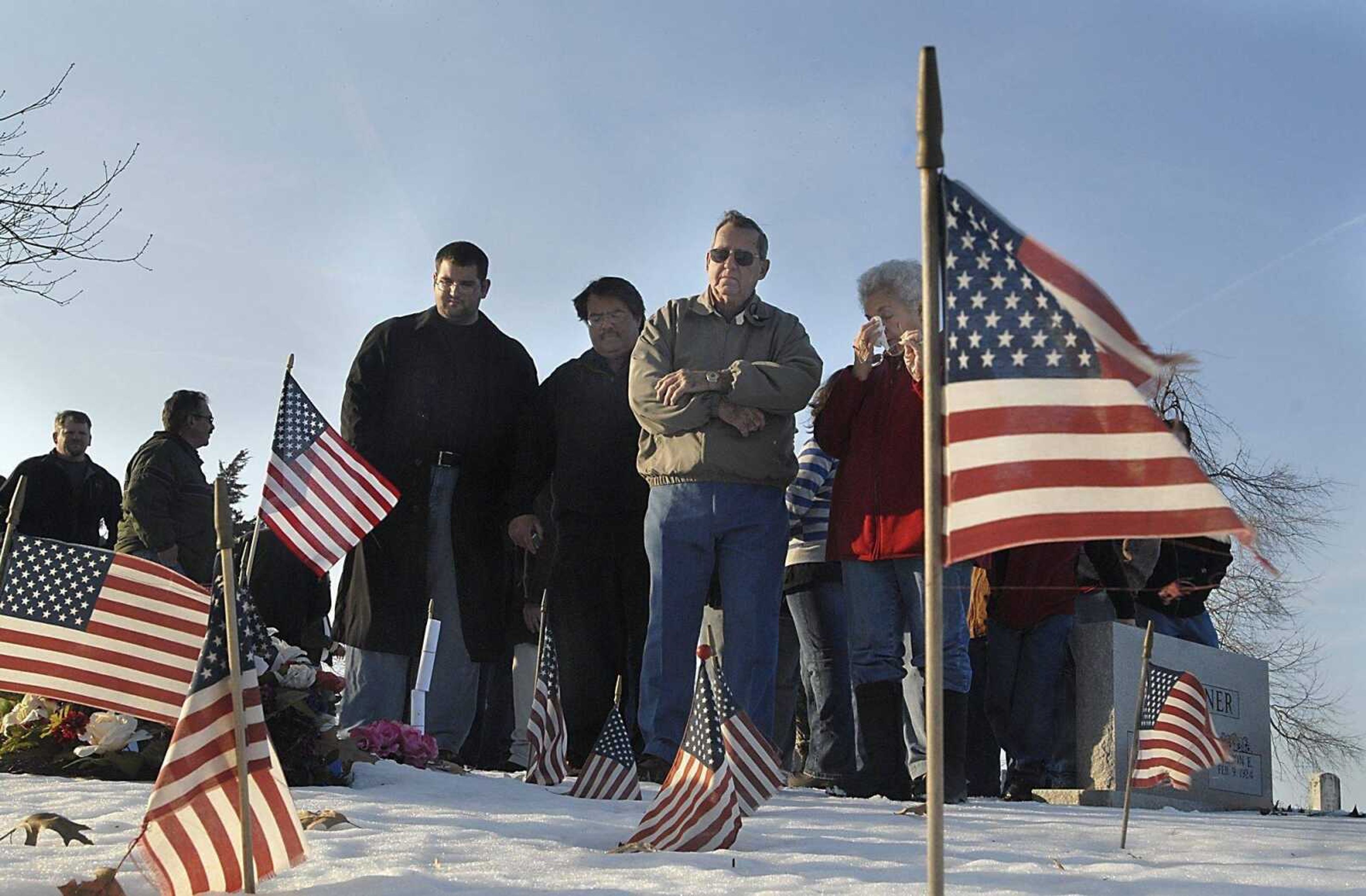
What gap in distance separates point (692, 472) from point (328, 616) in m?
2.85

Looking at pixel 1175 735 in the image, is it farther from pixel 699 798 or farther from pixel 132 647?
pixel 132 647

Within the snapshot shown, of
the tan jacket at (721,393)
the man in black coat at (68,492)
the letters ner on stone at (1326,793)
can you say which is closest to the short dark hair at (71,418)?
the man in black coat at (68,492)

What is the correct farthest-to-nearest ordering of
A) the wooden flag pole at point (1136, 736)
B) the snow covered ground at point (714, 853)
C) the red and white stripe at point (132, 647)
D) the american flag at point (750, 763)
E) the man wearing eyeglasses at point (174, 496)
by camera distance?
1. the man wearing eyeglasses at point (174, 496)
2. the american flag at point (750, 763)
3. the wooden flag pole at point (1136, 736)
4. the red and white stripe at point (132, 647)
5. the snow covered ground at point (714, 853)

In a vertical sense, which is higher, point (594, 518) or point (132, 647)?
point (594, 518)

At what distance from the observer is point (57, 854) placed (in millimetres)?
4289

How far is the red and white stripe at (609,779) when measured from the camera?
20.4 ft

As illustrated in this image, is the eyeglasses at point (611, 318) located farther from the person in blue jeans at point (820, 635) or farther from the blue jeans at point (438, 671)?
the person in blue jeans at point (820, 635)

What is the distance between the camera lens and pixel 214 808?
373 cm

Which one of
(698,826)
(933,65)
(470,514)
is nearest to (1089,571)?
(470,514)

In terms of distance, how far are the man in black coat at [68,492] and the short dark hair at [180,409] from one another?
3.33ft

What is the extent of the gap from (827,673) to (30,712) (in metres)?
3.51

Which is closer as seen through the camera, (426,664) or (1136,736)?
(1136,736)

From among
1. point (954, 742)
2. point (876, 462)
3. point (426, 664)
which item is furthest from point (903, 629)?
point (426, 664)

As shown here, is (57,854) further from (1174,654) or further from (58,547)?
(1174,654)
